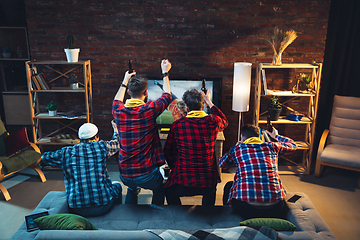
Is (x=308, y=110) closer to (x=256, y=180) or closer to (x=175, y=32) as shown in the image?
(x=175, y=32)

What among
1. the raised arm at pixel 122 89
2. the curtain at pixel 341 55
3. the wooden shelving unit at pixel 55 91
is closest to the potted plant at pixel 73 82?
the wooden shelving unit at pixel 55 91

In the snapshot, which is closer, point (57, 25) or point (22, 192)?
point (22, 192)

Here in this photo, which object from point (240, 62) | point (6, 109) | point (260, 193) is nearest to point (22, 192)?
point (6, 109)

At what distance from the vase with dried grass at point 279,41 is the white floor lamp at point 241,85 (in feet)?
1.30

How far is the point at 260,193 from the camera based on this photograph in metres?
2.03

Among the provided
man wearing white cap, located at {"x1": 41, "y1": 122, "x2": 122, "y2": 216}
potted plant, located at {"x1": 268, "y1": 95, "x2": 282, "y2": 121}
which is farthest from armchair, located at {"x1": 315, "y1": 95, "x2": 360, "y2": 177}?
man wearing white cap, located at {"x1": 41, "y1": 122, "x2": 122, "y2": 216}

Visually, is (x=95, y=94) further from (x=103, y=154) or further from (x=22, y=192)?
(x=103, y=154)

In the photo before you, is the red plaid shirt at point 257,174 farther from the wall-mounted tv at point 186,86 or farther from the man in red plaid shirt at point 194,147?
the wall-mounted tv at point 186,86

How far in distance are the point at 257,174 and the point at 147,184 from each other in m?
0.85

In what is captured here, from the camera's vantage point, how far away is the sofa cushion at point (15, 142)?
343 centimetres

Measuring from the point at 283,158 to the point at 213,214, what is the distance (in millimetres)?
2358

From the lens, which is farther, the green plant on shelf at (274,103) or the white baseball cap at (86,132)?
the green plant on shelf at (274,103)

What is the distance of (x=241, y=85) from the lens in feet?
12.0

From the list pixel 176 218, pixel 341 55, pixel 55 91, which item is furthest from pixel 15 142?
pixel 341 55
